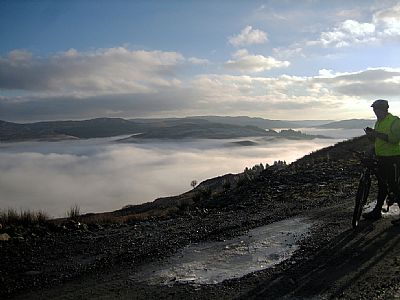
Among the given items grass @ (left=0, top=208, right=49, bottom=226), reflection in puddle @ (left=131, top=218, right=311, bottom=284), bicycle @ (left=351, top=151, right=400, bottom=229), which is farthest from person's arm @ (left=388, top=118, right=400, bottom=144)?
grass @ (left=0, top=208, right=49, bottom=226)

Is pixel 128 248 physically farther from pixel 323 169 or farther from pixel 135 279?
pixel 323 169

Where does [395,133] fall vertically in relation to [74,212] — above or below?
above

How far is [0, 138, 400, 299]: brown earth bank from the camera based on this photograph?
17.1 feet

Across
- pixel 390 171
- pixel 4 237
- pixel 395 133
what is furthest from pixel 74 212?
pixel 395 133

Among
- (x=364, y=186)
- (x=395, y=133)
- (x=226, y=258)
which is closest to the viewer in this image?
(x=226, y=258)

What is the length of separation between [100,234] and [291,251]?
13.7ft

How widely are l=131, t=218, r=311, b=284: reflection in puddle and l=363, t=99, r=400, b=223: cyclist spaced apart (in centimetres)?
184

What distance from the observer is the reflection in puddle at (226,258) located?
5.89 meters

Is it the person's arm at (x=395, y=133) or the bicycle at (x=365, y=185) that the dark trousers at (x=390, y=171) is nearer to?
the bicycle at (x=365, y=185)

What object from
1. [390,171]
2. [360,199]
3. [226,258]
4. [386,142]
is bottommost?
[226,258]

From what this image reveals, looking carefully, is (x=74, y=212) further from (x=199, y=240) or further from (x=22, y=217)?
(x=199, y=240)

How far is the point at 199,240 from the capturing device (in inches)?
309

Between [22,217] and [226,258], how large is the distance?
5.69 meters

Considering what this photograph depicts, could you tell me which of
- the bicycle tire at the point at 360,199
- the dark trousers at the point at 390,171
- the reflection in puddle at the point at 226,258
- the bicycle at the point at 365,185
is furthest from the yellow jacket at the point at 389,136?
the reflection in puddle at the point at 226,258
